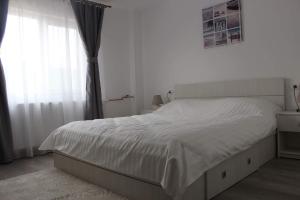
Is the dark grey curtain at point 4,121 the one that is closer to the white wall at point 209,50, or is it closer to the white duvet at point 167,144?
the white duvet at point 167,144

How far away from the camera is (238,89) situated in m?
4.03

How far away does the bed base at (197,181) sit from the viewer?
2076mm

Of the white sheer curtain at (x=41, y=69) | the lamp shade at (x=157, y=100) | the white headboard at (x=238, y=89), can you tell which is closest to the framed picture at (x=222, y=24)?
the white headboard at (x=238, y=89)

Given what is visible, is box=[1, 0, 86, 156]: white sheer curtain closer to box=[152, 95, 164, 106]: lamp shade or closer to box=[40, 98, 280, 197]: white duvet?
box=[40, 98, 280, 197]: white duvet

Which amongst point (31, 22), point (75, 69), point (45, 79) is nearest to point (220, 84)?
point (75, 69)

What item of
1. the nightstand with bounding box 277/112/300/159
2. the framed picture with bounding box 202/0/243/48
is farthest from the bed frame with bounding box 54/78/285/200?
the framed picture with bounding box 202/0/243/48

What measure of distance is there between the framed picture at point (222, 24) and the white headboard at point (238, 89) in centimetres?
69

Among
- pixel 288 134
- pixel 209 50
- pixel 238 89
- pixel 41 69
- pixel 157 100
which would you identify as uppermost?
pixel 209 50

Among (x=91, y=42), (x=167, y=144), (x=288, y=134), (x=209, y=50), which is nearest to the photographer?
(x=167, y=144)

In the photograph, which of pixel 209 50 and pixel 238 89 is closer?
pixel 238 89

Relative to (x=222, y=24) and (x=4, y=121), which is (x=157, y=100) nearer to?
(x=222, y=24)

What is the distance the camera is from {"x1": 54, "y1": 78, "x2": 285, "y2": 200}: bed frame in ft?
6.91

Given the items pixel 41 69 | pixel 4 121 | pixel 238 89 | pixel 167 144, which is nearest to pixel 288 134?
pixel 238 89

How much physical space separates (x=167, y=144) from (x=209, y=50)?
9.46 ft
